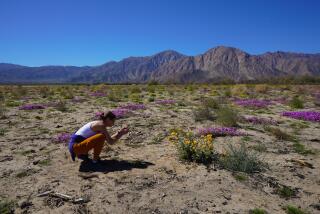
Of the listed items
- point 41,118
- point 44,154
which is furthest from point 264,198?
point 41,118

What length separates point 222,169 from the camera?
6703mm

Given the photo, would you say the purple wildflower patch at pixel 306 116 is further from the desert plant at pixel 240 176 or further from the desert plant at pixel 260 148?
the desert plant at pixel 240 176

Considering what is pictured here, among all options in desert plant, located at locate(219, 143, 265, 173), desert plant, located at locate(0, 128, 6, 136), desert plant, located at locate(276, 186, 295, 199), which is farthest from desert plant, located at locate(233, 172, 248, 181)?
desert plant, located at locate(0, 128, 6, 136)

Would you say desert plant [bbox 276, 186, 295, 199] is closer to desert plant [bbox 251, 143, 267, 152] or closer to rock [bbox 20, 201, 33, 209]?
desert plant [bbox 251, 143, 267, 152]

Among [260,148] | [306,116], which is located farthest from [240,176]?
[306,116]

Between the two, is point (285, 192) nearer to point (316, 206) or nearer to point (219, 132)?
point (316, 206)

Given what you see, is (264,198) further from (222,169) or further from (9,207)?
(9,207)

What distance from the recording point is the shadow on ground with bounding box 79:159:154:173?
6.71 meters

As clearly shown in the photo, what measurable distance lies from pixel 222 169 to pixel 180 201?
5.85 ft

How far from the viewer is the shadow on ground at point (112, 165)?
22.0ft

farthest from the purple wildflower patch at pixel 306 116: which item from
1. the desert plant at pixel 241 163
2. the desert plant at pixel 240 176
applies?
the desert plant at pixel 240 176

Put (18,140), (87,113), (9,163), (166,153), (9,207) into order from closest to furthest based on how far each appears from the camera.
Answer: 1. (9,207)
2. (9,163)
3. (166,153)
4. (18,140)
5. (87,113)

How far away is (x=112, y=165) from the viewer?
275 inches

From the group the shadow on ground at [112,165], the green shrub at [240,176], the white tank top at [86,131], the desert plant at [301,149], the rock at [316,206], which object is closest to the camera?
the rock at [316,206]
